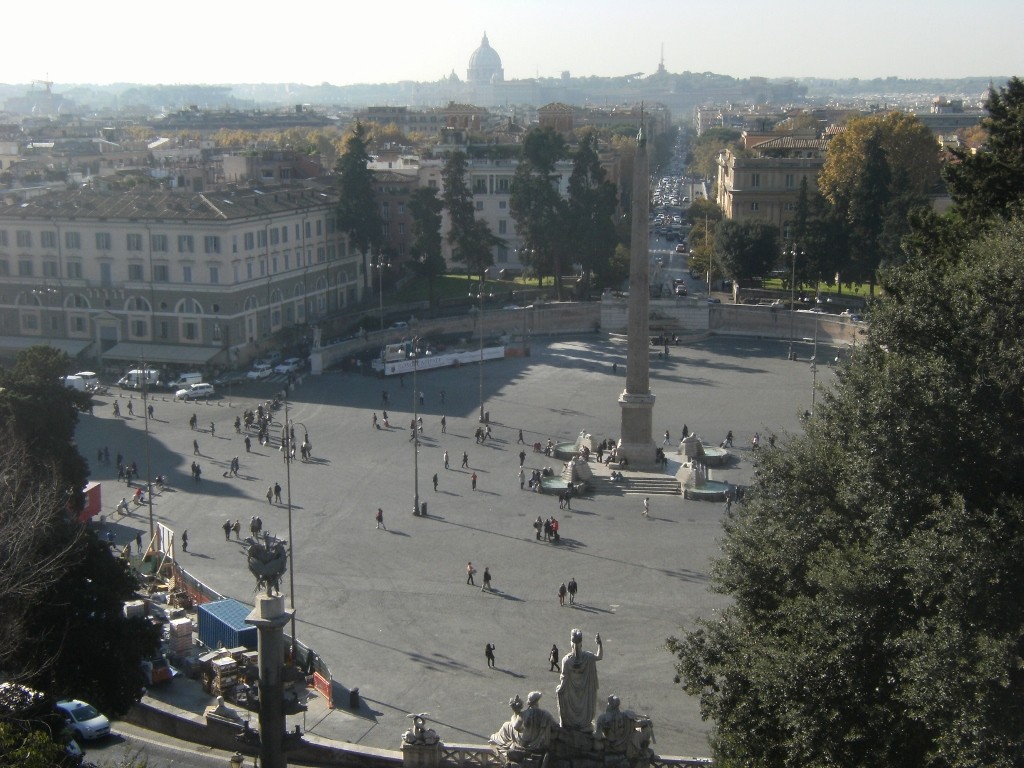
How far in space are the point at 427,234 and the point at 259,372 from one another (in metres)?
12.9

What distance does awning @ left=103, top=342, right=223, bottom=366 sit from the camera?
49.4 m

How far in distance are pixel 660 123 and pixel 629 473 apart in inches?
5397

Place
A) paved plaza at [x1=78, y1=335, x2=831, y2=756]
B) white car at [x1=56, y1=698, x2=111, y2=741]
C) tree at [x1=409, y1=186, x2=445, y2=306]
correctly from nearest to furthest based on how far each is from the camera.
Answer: white car at [x1=56, y1=698, x2=111, y2=741] < paved plaza at [x1=78, y1=335, x2=831, y2=756] < tree at [x1=409, y1=186, x2=445, y2=306]

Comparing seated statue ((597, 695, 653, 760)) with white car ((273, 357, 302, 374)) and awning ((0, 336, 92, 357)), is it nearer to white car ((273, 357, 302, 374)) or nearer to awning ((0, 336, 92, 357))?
white car ((273, 357, 302, 374))

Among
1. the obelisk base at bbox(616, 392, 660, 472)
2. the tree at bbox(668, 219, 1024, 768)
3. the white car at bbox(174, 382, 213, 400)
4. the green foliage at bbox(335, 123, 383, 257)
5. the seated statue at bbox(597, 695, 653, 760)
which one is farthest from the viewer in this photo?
the green foliage at bbox(335, 123, 383, 257)

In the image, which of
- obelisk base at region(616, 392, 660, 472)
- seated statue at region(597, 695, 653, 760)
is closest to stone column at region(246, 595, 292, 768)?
seated statue at region(597, 695, 653, 760)

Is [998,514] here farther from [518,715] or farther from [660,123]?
[660,123]

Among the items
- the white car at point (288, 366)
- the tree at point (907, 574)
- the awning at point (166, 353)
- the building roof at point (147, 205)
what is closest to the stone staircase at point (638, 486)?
the white car at point (288, 366)

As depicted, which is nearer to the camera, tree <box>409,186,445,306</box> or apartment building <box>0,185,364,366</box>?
apartment building <box>0,185,364,366</box>

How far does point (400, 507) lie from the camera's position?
32.8 meters

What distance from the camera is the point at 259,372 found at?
48812 mm

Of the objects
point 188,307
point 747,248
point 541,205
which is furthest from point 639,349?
point 747,248

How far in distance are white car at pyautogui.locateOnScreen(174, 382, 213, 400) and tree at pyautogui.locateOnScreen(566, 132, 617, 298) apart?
19901mm

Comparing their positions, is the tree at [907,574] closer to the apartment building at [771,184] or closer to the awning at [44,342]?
the awning at [44,342]
